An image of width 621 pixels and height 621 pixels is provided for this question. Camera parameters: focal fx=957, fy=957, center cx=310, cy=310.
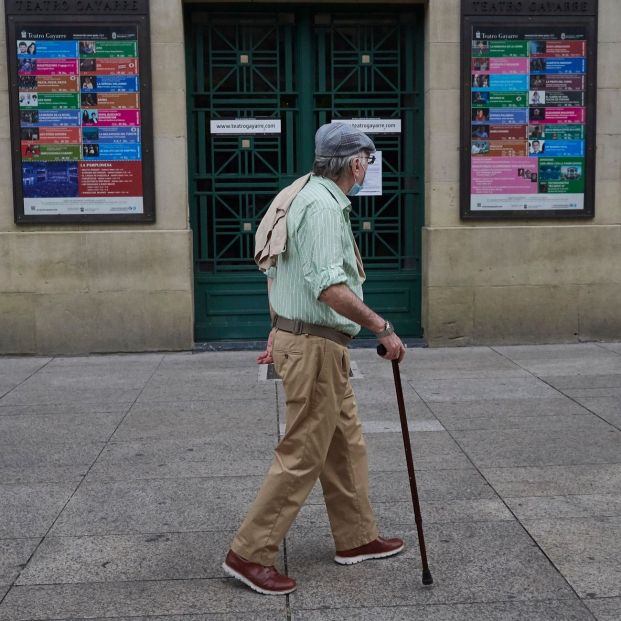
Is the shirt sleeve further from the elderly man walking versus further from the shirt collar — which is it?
the shirt collar

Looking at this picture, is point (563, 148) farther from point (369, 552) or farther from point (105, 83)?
point (369, 552)

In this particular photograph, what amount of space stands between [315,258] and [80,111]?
6.74 m

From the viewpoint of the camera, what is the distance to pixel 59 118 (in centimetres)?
993

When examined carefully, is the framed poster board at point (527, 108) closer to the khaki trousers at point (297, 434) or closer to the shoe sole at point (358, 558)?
the shoe sole at point (358, 558)

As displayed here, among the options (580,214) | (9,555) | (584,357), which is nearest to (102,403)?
(9,555)

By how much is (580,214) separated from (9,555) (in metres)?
7.54

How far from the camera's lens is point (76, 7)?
981 centimetres

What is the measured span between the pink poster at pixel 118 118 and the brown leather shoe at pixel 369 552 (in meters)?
6.66

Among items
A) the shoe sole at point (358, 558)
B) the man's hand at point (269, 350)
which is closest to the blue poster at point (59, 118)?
the man's hand at point (269, 350)

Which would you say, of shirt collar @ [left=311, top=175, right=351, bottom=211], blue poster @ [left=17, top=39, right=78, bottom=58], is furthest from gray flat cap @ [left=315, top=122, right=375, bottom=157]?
blue poster @ [left=17, top=39, right=78, bottom=58]

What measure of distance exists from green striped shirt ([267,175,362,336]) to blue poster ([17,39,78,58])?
6548 mm

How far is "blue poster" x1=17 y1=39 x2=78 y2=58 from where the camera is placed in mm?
9844

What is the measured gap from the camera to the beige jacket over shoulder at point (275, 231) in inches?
159

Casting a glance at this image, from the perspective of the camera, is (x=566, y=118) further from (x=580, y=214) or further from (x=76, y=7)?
(x=76, y=7)
